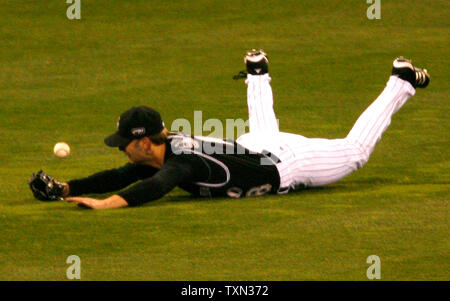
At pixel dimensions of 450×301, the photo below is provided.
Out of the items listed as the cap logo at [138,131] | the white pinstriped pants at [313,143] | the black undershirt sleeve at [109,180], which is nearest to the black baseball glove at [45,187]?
the black undershirt sleeve at [109,180]

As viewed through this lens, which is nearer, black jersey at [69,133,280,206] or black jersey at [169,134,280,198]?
black jersey at [69,133,280,206]

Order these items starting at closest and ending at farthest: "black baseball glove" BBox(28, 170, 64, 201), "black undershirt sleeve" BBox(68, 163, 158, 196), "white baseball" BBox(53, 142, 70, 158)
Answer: "black baseball glove" BBox(28, 170, 64, 201) → "black undershirt sleeve" BBox(68, 163, 158, 196) → "white baseball" BBox(53, 142, 70, 158)

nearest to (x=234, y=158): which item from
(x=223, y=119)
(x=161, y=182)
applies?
(x=161, y=182)

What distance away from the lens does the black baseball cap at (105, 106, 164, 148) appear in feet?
25.6

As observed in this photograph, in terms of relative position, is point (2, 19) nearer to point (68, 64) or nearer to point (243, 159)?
point (68, 64)

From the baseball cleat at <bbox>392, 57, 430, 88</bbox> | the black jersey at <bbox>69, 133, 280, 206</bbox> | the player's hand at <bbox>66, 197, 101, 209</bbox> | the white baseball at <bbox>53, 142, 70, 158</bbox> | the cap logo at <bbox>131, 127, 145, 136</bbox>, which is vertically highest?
the baseball cleat at <bbox>392, 57, 430, 88</bbox>

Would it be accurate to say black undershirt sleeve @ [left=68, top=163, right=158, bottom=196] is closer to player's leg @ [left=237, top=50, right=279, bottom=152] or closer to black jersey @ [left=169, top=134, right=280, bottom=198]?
black jersey @ [left=169, top=134, right=280, bottom=198]

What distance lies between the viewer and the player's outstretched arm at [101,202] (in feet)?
25.4

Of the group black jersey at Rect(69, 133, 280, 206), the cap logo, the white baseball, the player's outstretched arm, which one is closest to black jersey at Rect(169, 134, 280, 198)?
black jersey at Rect(69, 133, 280, 206)

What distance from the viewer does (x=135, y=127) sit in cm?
780

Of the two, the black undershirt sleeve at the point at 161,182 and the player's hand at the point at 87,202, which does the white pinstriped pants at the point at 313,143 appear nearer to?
the black undershirt sleeve at the point at 161,182

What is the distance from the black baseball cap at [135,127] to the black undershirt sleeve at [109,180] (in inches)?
18.0

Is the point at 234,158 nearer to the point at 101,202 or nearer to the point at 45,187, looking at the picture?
the point at 101,202

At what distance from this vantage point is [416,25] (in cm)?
1573
